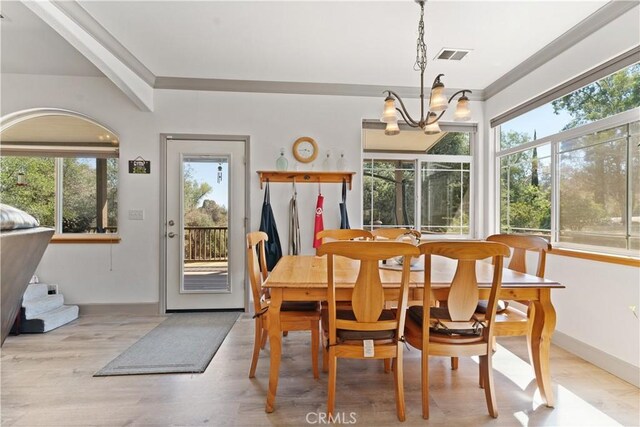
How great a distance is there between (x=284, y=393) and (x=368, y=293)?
2.91 ft

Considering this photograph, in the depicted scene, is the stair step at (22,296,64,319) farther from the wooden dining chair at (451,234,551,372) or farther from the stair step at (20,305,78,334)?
the wooden dining chair at (451,234,551,372)

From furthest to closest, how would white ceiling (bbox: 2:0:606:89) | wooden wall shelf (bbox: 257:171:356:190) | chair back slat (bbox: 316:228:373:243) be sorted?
wooden wall shelf (bbox: 257:171:356:190), chair back slat (bbox: 316:228:373:243), white ceiling (bbox: 2:0:606:89)

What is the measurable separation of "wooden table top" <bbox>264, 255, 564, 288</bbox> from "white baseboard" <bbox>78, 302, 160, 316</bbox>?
6.63 ft

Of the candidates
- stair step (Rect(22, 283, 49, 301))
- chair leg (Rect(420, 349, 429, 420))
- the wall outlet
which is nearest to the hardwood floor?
chair leg (Rect(420, 349, 429, 420))

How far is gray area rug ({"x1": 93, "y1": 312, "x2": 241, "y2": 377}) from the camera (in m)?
2.07

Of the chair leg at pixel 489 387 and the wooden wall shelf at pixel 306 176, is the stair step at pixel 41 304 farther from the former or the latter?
the chair leg at pixel 489 387

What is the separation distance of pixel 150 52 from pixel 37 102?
1.54 meters

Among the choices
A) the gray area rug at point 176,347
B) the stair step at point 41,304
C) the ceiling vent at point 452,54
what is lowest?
the gray area rug at point 176,347

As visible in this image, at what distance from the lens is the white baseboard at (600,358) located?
6.36 feet

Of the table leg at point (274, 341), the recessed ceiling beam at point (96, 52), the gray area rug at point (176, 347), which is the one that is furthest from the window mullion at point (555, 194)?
the recessed ceiling beam at point (96, 52)

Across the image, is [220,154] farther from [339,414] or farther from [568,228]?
[568,228]

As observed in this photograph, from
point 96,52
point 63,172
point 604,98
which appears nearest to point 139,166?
point 63,172

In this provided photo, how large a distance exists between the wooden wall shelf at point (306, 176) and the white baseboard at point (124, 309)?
1.85 meters

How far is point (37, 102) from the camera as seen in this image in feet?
10.4
